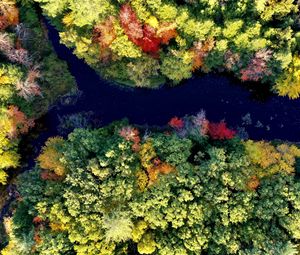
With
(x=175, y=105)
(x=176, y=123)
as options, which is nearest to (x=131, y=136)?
(x=176, y=123)

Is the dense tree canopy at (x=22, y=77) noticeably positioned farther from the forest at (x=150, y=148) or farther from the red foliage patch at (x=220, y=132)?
the red foliage patch at (x=220, y=132)

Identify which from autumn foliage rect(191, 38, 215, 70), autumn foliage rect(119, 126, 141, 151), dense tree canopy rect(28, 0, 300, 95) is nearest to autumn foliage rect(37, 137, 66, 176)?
autumn foliage rect(119, 126, 141, 151)

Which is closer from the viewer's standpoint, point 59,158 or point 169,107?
point 59,158

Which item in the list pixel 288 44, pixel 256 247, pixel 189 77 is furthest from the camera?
pixel 189 77

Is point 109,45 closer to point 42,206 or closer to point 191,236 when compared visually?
point 42,206

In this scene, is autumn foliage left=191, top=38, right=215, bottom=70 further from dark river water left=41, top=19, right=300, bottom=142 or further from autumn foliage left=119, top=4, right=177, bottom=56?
dark river water left=41, top=19, right=300, bottom=142

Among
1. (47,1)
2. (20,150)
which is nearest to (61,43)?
(47,1)
